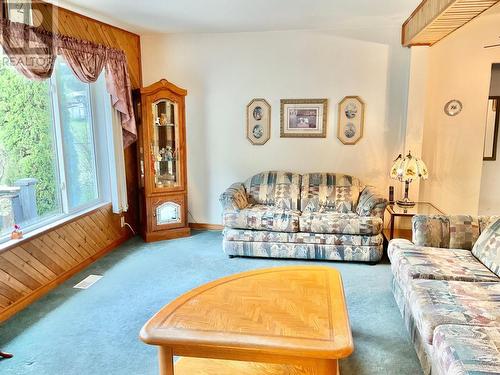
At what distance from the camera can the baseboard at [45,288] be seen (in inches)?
114

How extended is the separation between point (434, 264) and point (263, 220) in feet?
5.78

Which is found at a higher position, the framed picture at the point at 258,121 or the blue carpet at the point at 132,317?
the framed picture at the point at 258,121

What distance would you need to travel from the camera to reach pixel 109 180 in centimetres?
424

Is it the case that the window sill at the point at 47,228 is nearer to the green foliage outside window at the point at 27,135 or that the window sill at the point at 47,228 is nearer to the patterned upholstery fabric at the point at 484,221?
the green foliage outside window at the point at 27,135

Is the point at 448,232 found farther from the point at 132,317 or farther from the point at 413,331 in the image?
the point at 132,317

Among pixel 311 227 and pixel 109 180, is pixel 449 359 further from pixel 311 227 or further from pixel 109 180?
pixel 109 180

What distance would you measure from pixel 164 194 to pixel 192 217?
0.73 m

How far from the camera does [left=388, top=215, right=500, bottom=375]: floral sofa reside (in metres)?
1.74

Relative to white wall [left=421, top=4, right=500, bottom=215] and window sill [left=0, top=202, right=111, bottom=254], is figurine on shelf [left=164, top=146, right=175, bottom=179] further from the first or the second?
white wall [left=421, top=4, right=500, bottom=215]

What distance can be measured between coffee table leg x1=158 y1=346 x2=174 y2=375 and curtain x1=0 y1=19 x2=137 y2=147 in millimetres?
2276

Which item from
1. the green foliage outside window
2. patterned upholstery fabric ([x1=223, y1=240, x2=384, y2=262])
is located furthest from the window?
patterned upholstery fabric ([x1=223, y1=240, x2=384, y2=262])

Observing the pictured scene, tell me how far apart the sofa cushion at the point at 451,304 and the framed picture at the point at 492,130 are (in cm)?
345

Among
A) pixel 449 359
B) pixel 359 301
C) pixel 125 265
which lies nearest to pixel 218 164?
pixel 125 265

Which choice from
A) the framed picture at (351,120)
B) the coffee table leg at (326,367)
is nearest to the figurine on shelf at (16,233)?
the coffee table leg at (326,367)
